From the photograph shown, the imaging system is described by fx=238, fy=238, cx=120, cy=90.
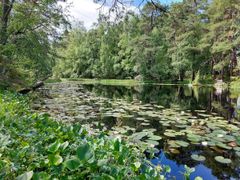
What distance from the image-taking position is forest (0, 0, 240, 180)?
1525mm

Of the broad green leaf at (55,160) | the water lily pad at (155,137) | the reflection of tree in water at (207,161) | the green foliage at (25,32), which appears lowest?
the reflection of tree in water at (207,161)

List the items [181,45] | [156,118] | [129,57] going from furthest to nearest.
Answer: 1. [129,57]
2. [181,45]
3. [156,118]

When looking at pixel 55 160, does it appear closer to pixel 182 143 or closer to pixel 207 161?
pixel 207 161

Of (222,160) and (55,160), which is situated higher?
(55,160)

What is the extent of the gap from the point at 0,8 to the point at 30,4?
4.19ft

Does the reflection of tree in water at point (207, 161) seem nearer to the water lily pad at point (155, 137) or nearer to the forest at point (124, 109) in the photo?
the forest at point (124, 109)

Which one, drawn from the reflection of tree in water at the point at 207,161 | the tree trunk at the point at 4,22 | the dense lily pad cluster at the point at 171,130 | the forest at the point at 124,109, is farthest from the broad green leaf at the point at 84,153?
the tree trunk at the point at 4,22

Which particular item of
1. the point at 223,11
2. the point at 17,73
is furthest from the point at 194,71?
the point at 17,73

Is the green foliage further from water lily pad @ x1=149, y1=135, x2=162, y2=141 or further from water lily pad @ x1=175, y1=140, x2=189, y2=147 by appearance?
water lily pad @ x1=175, y1=140, x2=189, y2=147

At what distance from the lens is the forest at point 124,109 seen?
1.53 meters

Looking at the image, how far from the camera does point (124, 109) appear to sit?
10039 mm

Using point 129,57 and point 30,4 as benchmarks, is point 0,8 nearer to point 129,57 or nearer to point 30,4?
point 30,4

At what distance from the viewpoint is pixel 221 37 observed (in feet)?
85.6

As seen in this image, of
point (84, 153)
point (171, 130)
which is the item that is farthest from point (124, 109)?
point (84, 153)
